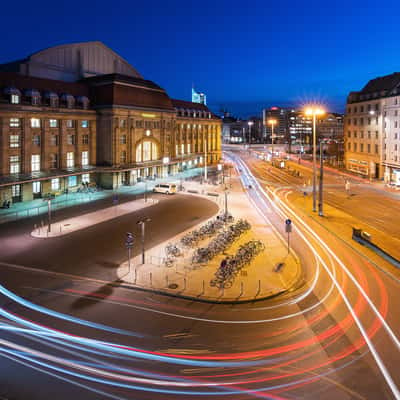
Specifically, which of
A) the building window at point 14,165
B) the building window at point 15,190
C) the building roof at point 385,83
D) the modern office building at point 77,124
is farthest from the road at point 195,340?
the building roof at point 385,83

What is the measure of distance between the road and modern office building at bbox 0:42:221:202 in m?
29.5

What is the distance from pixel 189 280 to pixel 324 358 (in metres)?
10.3

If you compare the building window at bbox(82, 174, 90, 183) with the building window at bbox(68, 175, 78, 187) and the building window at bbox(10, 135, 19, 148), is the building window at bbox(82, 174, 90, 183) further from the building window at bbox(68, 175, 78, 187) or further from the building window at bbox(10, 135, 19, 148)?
the building window at bbox(10, 135, 19, 148)

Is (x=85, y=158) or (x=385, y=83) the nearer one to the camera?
(x=85, y=158)

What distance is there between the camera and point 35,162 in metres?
52.8

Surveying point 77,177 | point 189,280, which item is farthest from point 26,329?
point 77,177

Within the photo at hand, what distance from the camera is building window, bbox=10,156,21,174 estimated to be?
161 ft

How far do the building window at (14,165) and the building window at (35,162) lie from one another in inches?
98.3

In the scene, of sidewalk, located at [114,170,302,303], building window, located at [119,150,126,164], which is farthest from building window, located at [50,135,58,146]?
sidewalk, located at [114,170,302,303]

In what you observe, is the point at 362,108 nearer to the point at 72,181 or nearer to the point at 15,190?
the point at 72,181

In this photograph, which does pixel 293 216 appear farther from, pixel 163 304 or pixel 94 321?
pixel 94 321

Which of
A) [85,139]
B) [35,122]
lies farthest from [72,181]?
[35,122]

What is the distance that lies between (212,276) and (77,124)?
45231mm

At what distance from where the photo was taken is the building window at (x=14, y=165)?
49.0 m
